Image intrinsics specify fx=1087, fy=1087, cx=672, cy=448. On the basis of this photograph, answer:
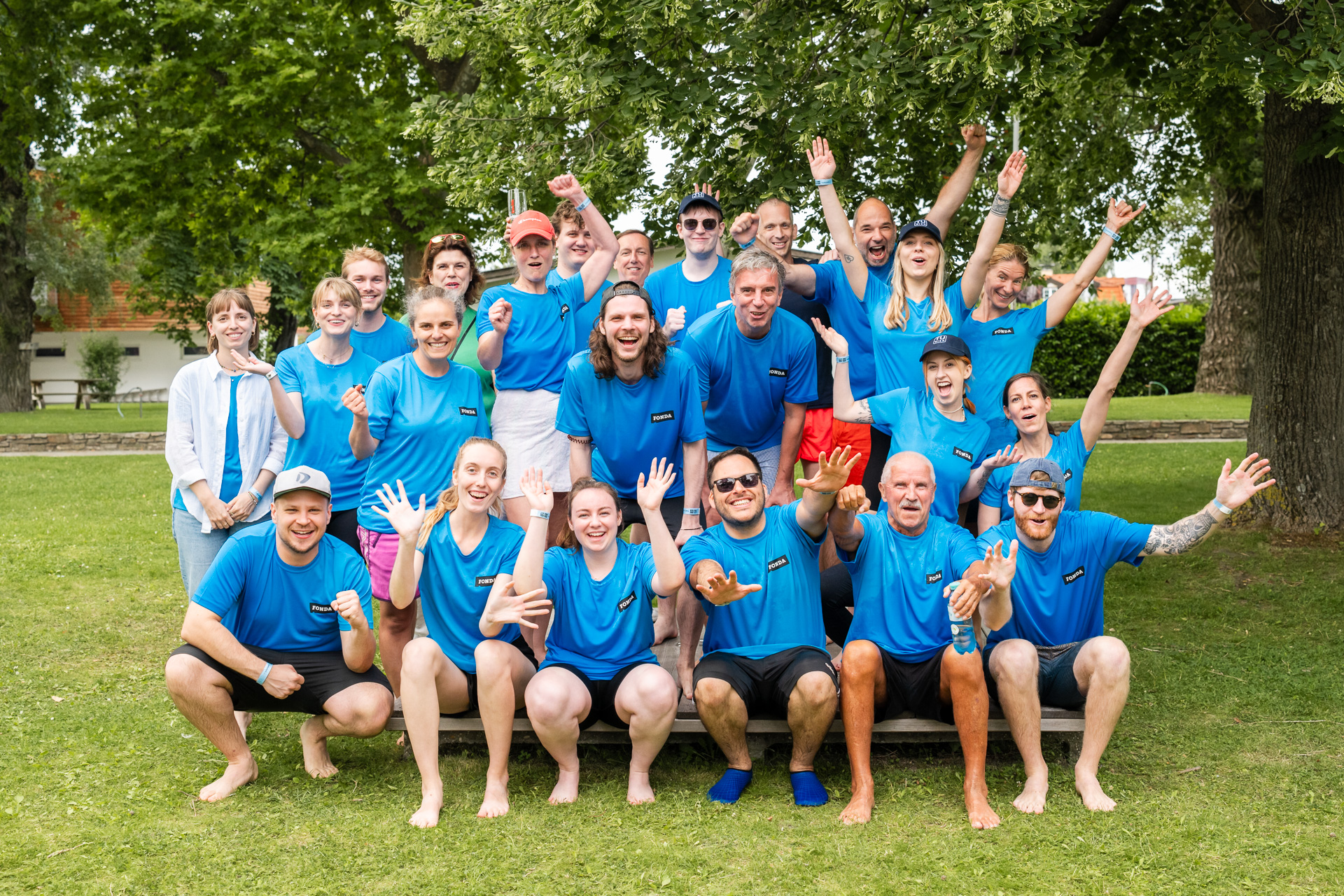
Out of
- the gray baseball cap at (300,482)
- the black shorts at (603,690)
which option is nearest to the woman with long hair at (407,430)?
the gray baseball cap at (300,482)

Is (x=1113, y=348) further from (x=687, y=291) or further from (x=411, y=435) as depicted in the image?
(x=411, y=435)

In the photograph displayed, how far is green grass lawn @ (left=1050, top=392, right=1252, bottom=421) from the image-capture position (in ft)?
62.9

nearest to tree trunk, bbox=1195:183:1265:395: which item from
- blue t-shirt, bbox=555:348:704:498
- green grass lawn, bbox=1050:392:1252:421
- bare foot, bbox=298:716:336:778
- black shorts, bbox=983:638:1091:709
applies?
green grass lawn, bbox=1050:392:1252:421

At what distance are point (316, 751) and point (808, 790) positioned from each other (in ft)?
7.12

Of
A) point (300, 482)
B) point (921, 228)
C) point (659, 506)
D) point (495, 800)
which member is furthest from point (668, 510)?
point (921, 228)

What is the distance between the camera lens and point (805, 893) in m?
3.64

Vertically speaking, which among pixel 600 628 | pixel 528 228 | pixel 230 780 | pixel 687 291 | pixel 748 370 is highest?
pixel 528 228

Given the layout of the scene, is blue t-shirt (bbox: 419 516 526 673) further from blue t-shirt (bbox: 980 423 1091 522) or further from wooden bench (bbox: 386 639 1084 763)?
blue t-shirt (bbox: 980 423 1091 522)

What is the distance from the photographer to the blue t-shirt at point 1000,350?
221 inches

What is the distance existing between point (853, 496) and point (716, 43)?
159 inches

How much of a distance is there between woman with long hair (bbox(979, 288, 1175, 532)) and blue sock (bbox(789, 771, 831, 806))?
59.5 inches

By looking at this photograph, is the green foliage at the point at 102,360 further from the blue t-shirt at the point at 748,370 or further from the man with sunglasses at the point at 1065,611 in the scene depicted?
the man with sunglasses at the point at 1065,611

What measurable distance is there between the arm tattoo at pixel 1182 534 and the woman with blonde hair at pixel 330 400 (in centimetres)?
362

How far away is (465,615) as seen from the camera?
4.66 m
